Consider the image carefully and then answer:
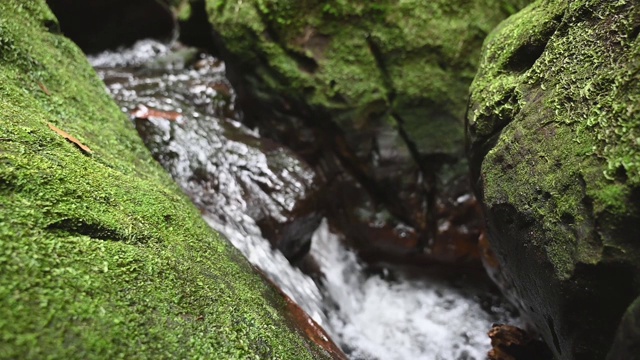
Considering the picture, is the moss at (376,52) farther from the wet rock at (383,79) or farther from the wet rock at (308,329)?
the wet rock at (308,329)

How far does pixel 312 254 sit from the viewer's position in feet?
15.9

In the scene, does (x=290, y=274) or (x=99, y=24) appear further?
(x=99, y=24)

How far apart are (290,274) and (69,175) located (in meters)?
2.47

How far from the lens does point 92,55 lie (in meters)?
8.62

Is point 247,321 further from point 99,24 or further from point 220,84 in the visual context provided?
point 99,24

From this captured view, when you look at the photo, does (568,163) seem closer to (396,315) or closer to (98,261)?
(98,261)

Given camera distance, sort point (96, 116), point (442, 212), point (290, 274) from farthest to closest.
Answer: point (442, 212), point (290, 274), point (96, 116)

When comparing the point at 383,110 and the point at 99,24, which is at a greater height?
the point at 383,110

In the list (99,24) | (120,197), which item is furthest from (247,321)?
(99,24)

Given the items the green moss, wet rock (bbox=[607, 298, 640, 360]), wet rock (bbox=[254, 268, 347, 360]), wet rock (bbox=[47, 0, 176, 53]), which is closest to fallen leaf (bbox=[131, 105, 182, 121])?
wet rock (bbox=[254, 268, 347, 360])

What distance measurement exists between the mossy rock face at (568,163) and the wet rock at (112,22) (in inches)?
294

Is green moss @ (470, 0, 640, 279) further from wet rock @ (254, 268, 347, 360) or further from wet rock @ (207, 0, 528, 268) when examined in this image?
wet rock @ (207, 0, 528, 268)

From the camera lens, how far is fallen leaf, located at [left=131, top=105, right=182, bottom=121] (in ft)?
16.0

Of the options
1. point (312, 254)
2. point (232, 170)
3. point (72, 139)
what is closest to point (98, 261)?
point (72, 139)
